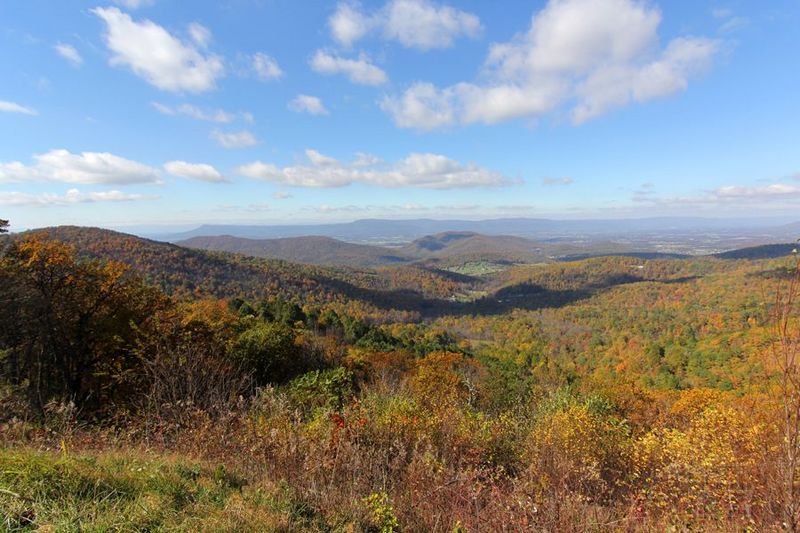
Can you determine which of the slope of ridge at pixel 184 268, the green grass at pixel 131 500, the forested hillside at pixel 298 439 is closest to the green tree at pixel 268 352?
the forested hillside at pixel 298 439

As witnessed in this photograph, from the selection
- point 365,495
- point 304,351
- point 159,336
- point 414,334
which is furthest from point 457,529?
point 414,334

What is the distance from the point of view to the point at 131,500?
3336 mm

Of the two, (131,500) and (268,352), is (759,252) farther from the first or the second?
(131,500)

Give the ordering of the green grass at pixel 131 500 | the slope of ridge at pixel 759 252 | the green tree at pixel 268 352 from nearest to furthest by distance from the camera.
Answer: the green grass at pixel 131 500 < the green tree at pixel 268 352 < the slope of ridge at pixel 759 252

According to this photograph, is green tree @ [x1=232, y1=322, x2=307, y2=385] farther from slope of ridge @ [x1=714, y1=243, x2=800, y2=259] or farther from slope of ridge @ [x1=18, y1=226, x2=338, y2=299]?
slope of ridge @ [x1=714, y1=243, x2=800, y2=259]

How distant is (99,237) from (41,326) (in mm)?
82817

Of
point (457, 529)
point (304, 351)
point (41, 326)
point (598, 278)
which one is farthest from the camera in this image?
point (598, 278)

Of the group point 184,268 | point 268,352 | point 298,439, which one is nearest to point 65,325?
point 268,352

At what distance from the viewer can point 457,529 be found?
3.32 metres

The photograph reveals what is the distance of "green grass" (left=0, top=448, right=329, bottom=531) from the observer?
111 inches

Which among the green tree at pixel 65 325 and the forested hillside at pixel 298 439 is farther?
the green tree at pixel 65 325

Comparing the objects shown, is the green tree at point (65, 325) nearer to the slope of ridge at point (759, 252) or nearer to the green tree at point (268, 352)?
the green tree at point (268, 352)

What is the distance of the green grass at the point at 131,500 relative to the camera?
2832mm

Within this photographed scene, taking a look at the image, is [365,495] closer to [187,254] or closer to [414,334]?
[414,334]
